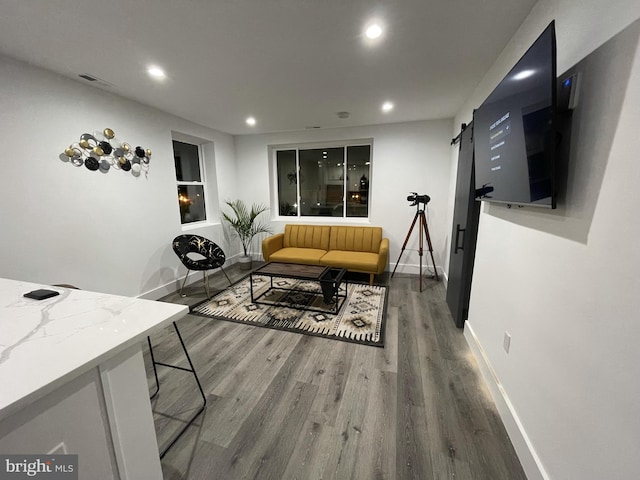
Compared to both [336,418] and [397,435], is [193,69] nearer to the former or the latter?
[336,418]

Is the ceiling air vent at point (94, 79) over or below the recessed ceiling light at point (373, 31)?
over

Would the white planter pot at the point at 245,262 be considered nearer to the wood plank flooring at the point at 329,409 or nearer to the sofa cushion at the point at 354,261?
the sofa cushion at the point at 354,261

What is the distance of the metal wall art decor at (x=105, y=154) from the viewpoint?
238cm

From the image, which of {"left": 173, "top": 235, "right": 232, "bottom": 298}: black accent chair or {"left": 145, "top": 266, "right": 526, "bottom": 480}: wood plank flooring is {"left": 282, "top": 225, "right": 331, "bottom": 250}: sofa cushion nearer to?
{"left": 173, "top": 235, "right": 232, "bottom": 298}: black accent chair

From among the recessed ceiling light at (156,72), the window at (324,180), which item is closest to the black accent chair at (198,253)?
the window at (324,180)

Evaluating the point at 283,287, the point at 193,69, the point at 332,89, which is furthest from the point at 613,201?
the point at 283,287

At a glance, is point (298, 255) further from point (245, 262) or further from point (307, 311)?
point (245, 262)

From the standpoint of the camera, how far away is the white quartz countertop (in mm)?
633

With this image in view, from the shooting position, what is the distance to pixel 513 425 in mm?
1378

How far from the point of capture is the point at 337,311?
112 inches

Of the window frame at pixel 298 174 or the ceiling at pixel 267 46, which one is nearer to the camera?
the ceiling at pixel 267 46

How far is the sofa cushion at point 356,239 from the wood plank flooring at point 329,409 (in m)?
1.76

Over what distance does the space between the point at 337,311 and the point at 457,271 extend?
4.56 feet

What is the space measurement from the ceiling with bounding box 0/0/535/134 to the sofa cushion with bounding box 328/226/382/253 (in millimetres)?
1950
